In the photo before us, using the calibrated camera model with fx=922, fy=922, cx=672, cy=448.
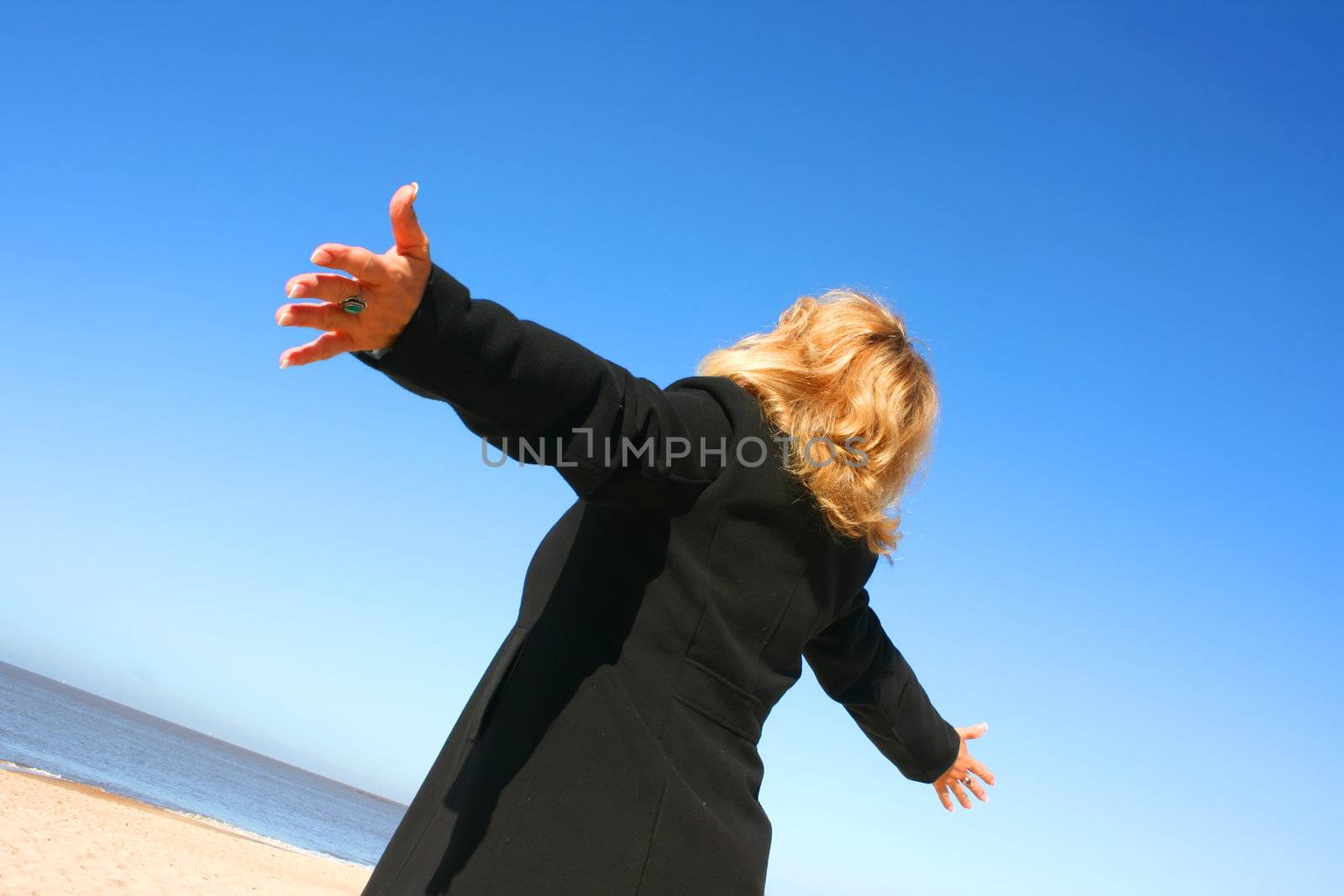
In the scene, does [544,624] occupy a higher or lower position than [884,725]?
lower

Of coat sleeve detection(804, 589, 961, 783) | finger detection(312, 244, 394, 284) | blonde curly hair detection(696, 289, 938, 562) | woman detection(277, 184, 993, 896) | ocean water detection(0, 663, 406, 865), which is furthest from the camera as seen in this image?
ocean water detection(0, 663, 406, 865)

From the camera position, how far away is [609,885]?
5.14 ft

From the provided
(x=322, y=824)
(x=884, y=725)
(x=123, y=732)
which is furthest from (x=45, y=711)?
(x=884, y=725)

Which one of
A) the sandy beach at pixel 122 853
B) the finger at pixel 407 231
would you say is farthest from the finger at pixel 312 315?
the sandy beach at pixel 122 853

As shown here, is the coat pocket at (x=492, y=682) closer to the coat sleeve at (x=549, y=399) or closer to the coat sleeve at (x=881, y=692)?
the coat sleeve at (x=549, y=399)

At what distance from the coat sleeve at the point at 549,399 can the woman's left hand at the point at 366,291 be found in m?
0.02

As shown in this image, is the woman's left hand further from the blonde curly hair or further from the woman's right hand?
the woman's right hand

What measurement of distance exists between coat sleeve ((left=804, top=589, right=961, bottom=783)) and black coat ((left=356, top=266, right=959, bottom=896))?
25.7 inches

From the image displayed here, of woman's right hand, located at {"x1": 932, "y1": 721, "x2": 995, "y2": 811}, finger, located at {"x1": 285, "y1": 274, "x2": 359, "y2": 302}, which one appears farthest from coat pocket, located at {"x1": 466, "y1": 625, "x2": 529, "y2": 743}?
woman's right hand, located at {"x1": 932, "y1": 721, "x2": 995, "y2": 811}

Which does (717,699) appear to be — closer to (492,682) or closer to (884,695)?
(492,682)

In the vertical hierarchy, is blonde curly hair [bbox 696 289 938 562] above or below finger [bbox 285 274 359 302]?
above

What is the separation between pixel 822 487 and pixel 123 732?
85657mm

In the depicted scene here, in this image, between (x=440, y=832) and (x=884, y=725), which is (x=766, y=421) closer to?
(x=440, y=832)

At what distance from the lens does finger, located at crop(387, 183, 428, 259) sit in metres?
1.27
